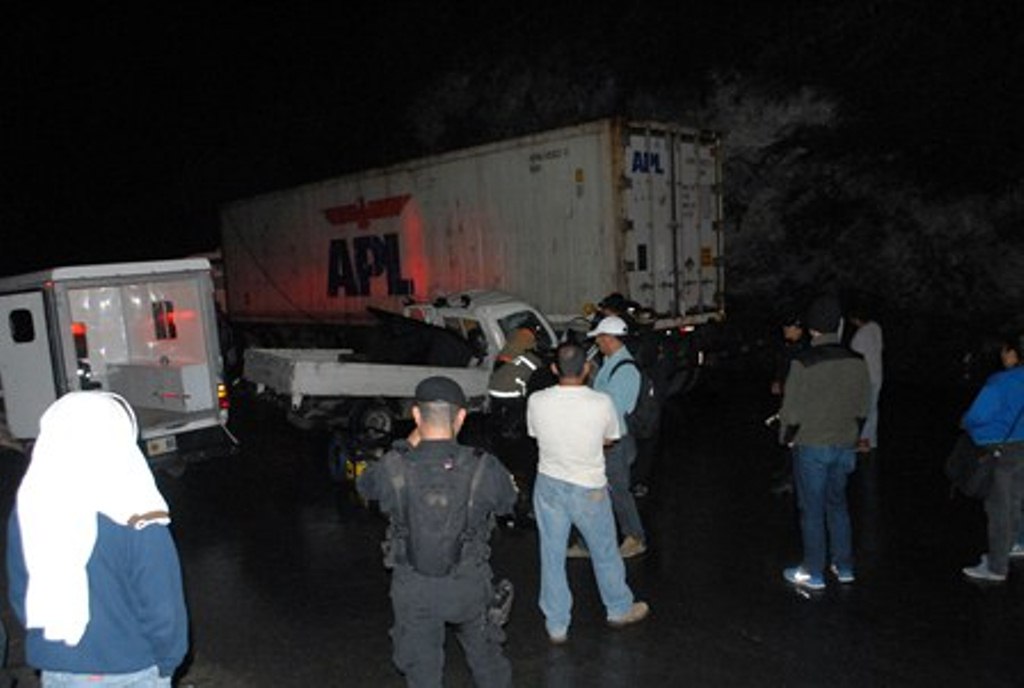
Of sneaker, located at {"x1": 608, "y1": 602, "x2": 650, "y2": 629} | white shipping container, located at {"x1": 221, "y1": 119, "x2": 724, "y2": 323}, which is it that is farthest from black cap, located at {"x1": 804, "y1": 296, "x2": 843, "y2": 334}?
white shipping container, located at {"x1": 221, "y1": 119, "x2": 724, "y2": 323}

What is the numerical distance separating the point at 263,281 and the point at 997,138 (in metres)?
17.3

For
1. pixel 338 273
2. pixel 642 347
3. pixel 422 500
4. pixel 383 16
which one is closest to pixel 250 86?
pixel 383 16

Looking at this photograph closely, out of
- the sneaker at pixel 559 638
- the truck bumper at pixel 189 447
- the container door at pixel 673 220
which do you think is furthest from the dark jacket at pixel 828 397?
the container door at pixel 673 220

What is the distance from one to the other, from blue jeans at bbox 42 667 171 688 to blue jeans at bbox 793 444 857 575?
14.7 ft

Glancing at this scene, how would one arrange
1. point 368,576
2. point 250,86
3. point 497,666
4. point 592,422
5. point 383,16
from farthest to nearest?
point 250,86
point 383,16
point 368,576
point 592,422
point 497,666

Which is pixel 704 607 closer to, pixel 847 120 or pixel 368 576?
pixel 368 576

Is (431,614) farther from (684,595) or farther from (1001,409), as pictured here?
(1001,409)

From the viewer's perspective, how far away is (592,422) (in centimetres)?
511

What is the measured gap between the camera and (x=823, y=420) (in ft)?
18.6

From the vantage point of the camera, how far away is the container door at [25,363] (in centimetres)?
880

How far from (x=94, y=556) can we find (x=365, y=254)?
1481 cm

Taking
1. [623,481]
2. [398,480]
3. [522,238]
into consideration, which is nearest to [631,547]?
[623,481]

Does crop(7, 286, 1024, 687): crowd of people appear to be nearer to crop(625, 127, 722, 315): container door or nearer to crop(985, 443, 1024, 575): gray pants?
crop(985, 443, 1024, 575): gray pants

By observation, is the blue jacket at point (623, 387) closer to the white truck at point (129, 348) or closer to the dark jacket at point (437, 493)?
the dark jacket at point (437, 493)
